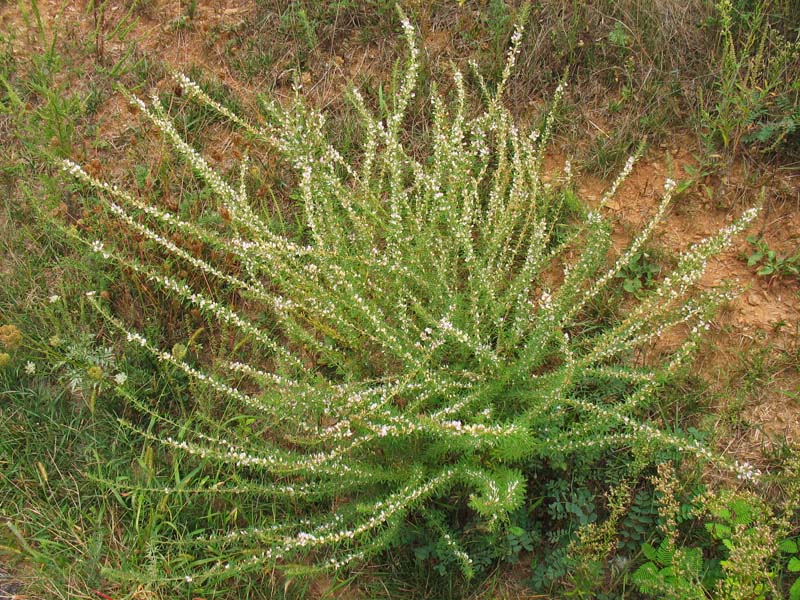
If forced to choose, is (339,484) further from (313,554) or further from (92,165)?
(92,165)

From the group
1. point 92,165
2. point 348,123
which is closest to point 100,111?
point 92,165

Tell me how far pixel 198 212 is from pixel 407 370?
1.67 metres

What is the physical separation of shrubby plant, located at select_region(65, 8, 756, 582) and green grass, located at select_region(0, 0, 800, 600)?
0.45 feet

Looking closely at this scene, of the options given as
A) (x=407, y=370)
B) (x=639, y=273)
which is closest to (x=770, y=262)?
(x=639, y=273)

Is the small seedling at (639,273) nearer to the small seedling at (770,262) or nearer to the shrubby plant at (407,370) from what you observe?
the shrubby plant at (407,370)

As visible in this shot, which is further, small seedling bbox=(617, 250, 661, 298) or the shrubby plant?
small seedling bbox=(617, 250, 661, 298)

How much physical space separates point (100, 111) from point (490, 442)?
125 inches

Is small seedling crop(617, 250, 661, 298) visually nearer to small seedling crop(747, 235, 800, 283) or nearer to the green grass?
the green grass

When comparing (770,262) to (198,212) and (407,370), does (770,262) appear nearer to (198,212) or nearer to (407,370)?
(407,370)

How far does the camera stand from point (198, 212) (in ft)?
12.8

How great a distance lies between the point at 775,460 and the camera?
3.03 meters

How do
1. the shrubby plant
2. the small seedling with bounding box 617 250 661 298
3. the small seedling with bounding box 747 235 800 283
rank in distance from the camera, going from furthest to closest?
the small seedling with bounding box 617 250 661 298, the small seedling with bounding box 747 235 800 283, the shrubby plant

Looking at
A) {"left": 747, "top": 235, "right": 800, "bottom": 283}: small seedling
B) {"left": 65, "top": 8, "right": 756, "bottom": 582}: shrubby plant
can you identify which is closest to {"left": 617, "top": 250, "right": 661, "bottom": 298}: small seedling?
{"left": 65, "top": 8, "right": 756, "bottom": 582}: shrubby plant

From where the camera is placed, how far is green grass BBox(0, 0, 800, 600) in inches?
120
